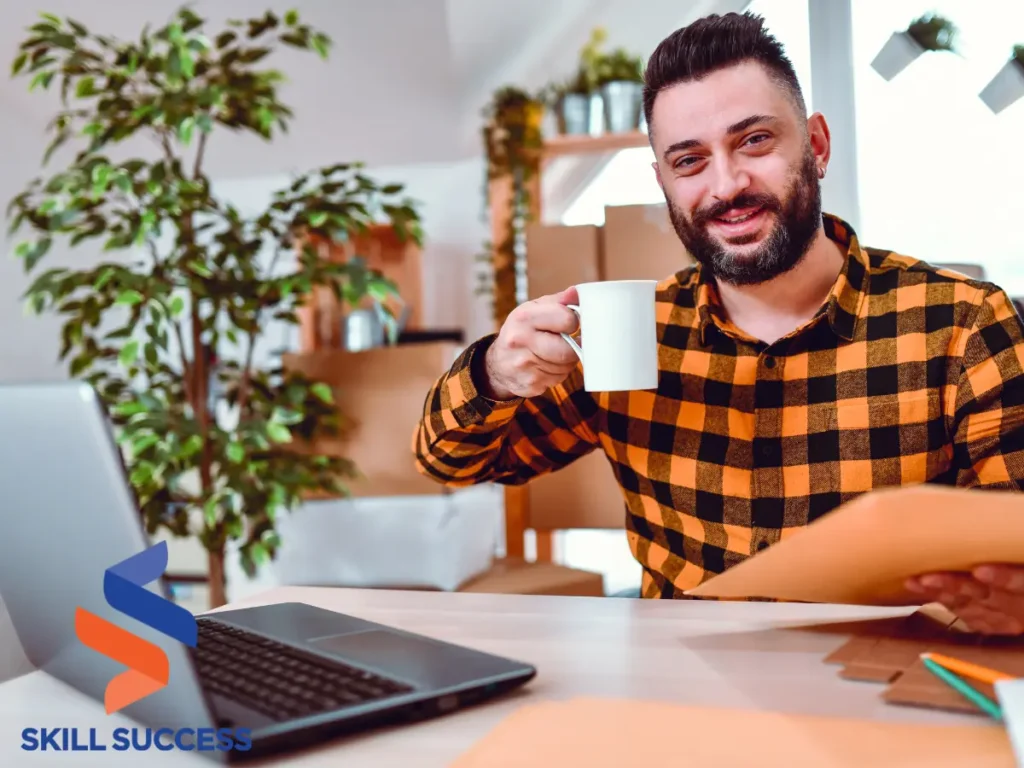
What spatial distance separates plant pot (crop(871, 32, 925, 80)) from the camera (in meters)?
2.16

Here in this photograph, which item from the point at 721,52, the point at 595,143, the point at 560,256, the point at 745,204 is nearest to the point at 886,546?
the point at 745,204

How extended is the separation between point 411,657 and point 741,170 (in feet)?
2.26

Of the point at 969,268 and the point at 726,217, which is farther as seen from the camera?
the point at 969,268

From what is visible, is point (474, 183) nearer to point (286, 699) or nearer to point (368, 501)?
point (368, 501)

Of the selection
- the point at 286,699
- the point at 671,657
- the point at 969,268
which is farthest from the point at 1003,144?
the point at 286,699

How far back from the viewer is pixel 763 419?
3.30 feet

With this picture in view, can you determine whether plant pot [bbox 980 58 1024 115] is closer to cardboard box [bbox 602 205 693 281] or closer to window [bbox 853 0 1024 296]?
A: window [bbox 853 0 1024 296]

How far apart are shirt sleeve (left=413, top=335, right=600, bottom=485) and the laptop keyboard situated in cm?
43

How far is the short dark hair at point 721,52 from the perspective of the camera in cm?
105

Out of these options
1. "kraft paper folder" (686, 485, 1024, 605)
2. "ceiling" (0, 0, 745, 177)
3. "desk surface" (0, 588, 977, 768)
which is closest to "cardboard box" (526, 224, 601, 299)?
"desk surface" (0, 588, 977, 768)

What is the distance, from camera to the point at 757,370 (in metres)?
1.01

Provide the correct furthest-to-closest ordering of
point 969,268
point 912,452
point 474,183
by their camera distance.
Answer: point 474,183 → point 969,268 → point 912,452

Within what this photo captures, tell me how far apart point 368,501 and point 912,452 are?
4.27 ft

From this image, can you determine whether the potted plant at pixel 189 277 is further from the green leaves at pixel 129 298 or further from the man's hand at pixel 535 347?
the man's hand at pixel 535 347
